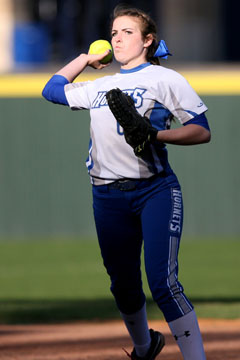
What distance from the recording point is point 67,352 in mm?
5688

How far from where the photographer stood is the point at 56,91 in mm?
4688

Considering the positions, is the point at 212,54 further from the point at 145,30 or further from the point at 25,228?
the point at 145,30

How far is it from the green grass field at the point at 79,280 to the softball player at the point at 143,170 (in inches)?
108

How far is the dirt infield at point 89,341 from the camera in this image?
217 inches

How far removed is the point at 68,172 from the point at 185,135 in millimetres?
8050

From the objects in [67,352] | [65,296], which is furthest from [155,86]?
[65,296]

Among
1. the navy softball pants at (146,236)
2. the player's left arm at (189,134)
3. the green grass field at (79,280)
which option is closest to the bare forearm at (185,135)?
the player's left arm at (189,134)

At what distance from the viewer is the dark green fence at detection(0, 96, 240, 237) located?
40.2ft

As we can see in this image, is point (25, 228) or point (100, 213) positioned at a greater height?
point (100, 213)

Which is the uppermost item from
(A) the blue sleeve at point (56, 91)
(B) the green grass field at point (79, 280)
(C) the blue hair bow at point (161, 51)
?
(C) the blue hair bow at point (161, 51)

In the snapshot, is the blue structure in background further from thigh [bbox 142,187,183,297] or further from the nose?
thigh [bbox 142,187,183,297]

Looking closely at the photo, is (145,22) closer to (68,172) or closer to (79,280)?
(79,280)

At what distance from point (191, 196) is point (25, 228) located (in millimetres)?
2309

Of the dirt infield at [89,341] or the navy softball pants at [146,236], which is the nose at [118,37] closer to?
the navy softball pants at [146,236]
